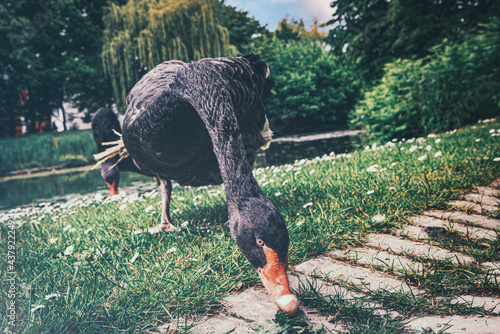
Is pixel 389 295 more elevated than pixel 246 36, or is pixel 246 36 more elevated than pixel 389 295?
pixel 246 36

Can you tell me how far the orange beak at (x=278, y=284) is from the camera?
1.52m

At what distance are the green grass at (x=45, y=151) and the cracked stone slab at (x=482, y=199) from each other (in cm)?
2310

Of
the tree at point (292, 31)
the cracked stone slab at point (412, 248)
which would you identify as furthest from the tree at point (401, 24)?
the tree at point (292, 31)

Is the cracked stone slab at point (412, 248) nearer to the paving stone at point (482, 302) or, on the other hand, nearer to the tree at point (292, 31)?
the paving stone at point (482, 302)

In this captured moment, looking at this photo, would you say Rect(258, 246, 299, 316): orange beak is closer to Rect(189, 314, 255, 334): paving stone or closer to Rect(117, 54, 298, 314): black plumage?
Rect(117, 54, 298, 314): black plumage

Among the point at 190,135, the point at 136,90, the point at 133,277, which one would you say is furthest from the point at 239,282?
the point at 136,90

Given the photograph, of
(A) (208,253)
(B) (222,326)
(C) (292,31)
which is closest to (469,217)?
(A) (208,253)

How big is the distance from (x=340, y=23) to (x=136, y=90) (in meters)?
14.7

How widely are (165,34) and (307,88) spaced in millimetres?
17974

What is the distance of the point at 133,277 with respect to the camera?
2.34 metres

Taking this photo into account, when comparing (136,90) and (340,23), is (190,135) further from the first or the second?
(340,23)

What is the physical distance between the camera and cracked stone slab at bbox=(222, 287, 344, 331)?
1816 mm

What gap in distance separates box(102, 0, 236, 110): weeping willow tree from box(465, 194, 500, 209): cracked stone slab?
672 inches

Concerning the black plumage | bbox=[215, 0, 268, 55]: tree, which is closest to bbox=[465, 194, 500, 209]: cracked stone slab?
the black plumage
